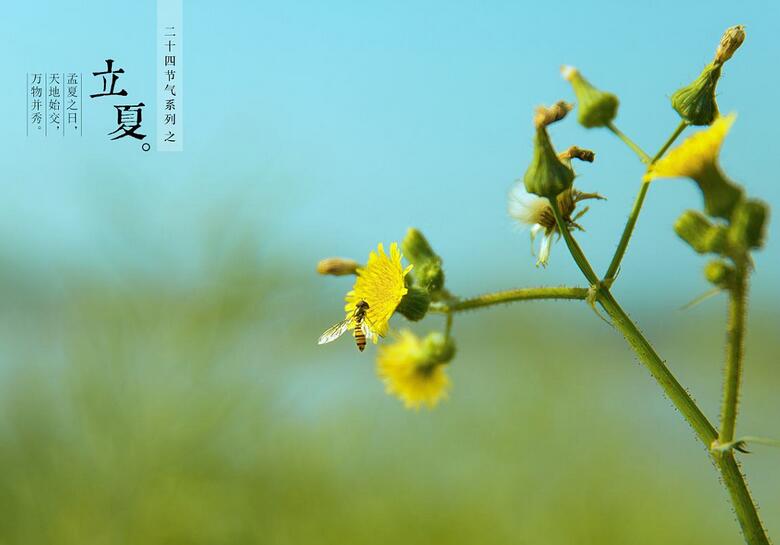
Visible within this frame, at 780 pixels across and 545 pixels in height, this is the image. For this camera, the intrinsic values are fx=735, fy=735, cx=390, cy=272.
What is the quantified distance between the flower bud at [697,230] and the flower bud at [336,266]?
0.38m

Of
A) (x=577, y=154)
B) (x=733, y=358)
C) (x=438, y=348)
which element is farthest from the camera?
(x=438, y=348)

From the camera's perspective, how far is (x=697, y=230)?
0.62 metres

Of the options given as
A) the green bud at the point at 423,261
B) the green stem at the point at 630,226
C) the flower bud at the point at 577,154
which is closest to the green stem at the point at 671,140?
the green stem at the point at 630,226

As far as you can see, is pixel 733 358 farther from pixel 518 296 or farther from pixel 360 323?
pixel 360 323

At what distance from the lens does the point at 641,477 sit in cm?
268

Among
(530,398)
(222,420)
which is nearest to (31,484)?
(222,420)

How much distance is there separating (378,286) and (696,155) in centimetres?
37

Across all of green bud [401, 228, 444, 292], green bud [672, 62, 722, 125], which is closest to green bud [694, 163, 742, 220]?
green bud [672, 62, 722, 125]

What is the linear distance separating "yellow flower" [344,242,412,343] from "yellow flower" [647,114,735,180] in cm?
30

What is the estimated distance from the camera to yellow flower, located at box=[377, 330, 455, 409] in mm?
1010

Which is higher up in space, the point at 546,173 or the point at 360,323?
the point at 546,173

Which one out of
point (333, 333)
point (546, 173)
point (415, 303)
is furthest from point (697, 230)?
point (333, 333)

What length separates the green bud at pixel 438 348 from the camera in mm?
952

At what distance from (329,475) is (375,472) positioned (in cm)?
16
